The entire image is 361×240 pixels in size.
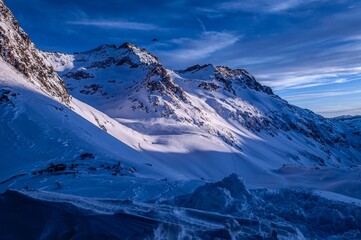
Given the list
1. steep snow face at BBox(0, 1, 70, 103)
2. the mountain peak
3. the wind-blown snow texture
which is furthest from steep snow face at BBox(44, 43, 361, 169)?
steep snow face at BBox(0, 1, 70, 103)

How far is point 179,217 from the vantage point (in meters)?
5.69

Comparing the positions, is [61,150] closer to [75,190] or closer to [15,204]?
[75,190]

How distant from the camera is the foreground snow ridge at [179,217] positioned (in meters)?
4.61

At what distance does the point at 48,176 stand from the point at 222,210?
6.40m

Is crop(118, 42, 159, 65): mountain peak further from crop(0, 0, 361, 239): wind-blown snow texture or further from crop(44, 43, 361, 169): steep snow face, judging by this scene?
crop(0, 0, 361, 239): wind-blown snow texture

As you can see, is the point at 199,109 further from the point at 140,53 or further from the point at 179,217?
the point at 179,217

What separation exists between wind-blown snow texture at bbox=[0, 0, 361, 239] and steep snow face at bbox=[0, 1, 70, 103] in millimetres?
106

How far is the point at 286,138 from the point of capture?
71812 mm

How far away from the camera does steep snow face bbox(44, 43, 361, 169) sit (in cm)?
4366

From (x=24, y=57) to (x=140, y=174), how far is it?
16.2 m

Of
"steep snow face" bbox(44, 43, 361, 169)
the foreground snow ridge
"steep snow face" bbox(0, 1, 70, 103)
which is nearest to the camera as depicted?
the foreground snow ridge

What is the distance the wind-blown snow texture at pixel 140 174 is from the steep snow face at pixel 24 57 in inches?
4.2

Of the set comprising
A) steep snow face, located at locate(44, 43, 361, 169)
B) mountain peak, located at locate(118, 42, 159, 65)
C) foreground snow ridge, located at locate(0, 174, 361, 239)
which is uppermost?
mountain peak, located at locate(118, 42, 159, 65)

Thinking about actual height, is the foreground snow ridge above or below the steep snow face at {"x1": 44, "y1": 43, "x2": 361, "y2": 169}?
below
